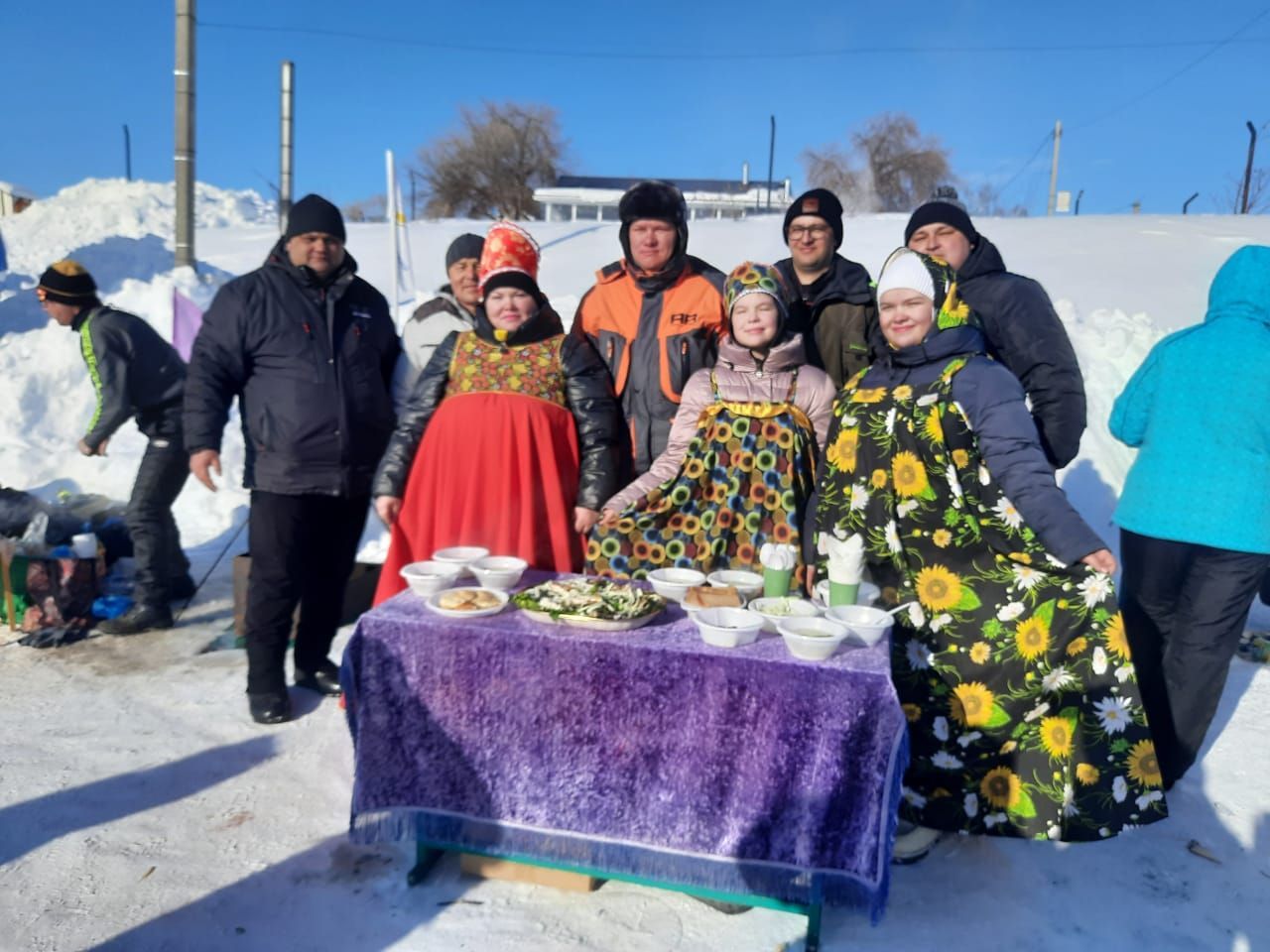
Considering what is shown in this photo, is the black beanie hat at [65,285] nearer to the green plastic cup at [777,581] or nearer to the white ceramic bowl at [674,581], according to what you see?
the white ceramic bowl at [674,581]

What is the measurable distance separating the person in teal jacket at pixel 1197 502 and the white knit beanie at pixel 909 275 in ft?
3.02

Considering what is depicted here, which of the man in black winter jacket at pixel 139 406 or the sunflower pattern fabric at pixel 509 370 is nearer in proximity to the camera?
the sunflower pattern fabric at pixel 509 370

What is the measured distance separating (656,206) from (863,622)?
183 cm

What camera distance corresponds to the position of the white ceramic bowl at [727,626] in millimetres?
2201

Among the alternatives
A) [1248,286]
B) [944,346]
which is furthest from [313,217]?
[1248,286]

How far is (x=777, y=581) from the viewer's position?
2.50 meters

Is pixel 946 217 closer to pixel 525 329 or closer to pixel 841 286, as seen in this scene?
pixel 841 286

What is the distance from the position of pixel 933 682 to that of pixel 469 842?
4.84 ft

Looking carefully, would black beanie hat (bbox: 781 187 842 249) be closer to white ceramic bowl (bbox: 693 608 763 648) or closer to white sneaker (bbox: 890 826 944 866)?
white ceramic bowl (bbox: 693 608 763 648)

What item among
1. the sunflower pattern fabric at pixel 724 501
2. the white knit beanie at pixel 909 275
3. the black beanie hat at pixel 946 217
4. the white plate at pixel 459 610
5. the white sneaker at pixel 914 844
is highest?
the black beanie hat at pixel 946 217

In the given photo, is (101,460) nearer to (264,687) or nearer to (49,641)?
(49,641)

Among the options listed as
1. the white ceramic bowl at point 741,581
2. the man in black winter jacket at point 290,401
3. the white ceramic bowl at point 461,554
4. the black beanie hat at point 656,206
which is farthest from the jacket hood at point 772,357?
the man in black winter jacket at point 290,401

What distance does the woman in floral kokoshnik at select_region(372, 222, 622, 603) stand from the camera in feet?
9.82

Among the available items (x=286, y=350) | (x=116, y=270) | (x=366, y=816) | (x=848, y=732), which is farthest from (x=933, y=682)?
(x=116, y=270)
